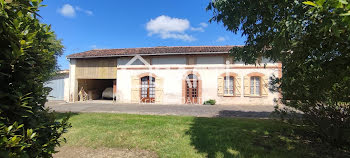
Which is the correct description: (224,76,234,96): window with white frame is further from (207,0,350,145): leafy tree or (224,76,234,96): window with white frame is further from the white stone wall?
(207,0,350,145): leafy tree

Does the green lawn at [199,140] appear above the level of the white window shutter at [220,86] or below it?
below

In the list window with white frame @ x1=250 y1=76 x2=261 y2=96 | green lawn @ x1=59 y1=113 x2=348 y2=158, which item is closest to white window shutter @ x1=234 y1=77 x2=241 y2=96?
window with white frame @ x1=250 y1=76 x2=261 y2=96

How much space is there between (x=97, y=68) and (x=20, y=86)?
46.4 ft

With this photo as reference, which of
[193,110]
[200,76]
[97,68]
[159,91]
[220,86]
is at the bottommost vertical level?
[193,110]

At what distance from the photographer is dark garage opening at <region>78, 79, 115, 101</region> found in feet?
49.8

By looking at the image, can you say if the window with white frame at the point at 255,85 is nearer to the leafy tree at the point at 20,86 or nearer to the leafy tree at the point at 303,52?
the leafy tree at the point at 303,52

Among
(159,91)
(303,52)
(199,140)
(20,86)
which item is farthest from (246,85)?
(20,86)

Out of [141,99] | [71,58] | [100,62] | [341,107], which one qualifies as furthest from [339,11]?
[71,58]

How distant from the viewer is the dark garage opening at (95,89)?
15.2 meters

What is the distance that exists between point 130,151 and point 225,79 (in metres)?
10.4

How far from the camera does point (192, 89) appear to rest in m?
12.7

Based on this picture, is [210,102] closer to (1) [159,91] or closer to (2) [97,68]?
(1) [159,91]

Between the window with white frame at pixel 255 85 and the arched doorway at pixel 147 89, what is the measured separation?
7.77 meters

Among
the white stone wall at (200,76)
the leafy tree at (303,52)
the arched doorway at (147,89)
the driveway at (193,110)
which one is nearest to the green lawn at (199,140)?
the leafy tree at (303,52)
